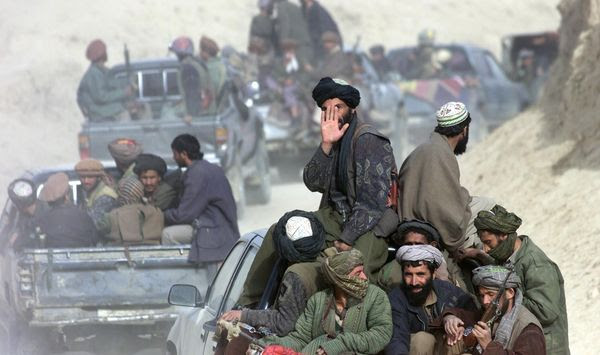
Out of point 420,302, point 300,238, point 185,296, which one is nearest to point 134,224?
point 185,296

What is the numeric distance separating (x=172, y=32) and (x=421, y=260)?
33027mm

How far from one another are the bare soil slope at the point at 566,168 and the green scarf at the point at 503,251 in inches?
120

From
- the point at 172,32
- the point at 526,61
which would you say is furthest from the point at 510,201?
the point at 172,32

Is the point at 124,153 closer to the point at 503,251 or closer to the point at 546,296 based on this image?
the point at 503,251

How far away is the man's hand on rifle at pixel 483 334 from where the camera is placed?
546 centimetres

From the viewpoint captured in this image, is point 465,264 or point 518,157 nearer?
point 465,264

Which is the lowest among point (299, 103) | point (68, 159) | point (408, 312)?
point (68, 159)

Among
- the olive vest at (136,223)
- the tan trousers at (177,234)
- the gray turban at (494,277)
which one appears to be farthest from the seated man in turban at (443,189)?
the olive vest at (136,223)

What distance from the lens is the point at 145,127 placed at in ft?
56.4

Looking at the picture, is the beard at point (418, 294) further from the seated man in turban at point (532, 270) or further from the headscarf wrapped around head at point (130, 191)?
the headscarf wrapped around head at point (130, 191)

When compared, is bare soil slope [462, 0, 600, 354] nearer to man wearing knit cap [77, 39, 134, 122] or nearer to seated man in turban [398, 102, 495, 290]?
seated man in turban [398, 102, 495, 290]

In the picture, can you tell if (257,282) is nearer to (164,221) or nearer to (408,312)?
(408,312)

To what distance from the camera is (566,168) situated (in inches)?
515

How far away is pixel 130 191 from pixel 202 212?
771 mm
